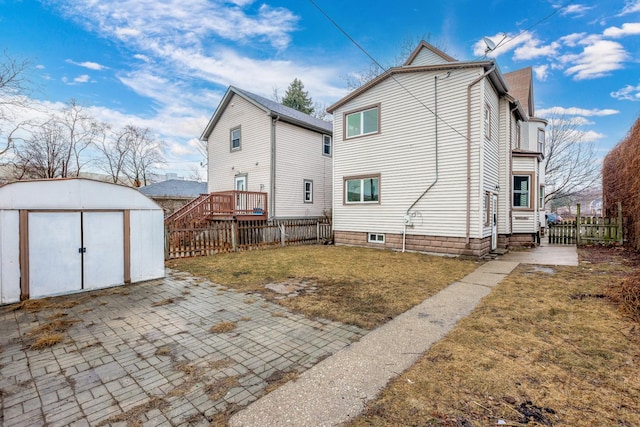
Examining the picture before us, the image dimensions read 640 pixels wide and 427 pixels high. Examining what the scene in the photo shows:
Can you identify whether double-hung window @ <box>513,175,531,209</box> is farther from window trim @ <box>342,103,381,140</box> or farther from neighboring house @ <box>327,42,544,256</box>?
window trim @ <box>342,103,381,140</box>

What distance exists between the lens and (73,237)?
5863mm

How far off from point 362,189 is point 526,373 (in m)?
10.5

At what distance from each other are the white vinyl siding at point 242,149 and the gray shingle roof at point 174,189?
9.59 metres

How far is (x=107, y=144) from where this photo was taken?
30344 mm

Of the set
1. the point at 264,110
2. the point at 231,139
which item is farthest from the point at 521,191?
the point at 231,139

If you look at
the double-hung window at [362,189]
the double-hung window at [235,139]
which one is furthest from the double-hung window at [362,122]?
the double-hung window at [235,139]

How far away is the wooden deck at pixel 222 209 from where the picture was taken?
1399 centimetres

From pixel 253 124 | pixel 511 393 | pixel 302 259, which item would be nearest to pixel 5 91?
pixel 253 124

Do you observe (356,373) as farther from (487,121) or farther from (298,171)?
(298,171)

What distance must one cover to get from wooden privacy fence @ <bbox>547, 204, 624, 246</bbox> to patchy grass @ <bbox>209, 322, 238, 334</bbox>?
1489 cm

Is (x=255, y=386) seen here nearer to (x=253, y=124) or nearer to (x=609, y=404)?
(x=609, y=404)

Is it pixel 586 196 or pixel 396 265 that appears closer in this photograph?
pixel 396 265

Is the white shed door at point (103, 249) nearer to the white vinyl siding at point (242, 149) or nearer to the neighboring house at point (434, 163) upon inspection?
the neighboring house at point (434, 163)

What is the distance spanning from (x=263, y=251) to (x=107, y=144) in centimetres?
2877
